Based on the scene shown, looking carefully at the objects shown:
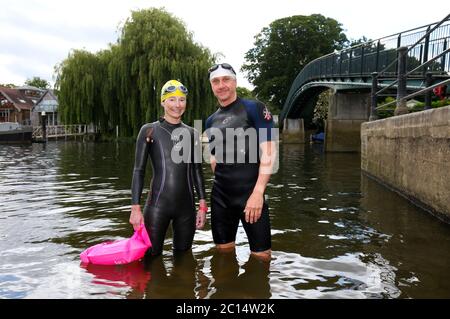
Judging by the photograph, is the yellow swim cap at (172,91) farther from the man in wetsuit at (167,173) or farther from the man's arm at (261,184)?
the man's arm at (261,184)

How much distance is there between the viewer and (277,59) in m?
56.9

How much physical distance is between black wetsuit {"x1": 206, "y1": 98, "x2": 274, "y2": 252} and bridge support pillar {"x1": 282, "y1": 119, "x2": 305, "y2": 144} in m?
39.9

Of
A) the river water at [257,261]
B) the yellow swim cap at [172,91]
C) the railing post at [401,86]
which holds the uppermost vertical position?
the railing post at [401,86]

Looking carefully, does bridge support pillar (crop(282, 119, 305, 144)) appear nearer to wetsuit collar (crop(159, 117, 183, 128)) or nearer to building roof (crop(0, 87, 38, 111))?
wetsuit collar (crop(159, 117, 183, 128))

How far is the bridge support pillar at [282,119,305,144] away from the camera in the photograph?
145 feet

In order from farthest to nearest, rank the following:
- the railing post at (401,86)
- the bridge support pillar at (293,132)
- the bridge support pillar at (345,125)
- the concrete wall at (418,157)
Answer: the bridge support pillar at (293,132), the bridge support pillar at (345,125), the railing post at (401,86), the concrete wall at (418,157)

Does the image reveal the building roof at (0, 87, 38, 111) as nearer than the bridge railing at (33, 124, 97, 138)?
No

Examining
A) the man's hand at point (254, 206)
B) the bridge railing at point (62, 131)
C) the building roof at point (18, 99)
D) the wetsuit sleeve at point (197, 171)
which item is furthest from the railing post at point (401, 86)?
the building roof at point (18, 99)

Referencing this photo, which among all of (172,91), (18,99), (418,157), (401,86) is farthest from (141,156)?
(18,99)

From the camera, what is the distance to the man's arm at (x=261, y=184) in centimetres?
398

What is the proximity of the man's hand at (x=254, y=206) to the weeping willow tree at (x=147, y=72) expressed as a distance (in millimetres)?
28726

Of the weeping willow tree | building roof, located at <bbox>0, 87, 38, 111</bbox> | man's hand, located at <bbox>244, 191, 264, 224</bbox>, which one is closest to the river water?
man's hand, located at <bbox>244, 191, 264, 224</bbox>
